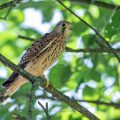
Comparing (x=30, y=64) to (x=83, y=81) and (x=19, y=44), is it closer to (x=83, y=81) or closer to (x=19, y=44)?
(x=83, y=81)

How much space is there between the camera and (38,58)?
293 inches

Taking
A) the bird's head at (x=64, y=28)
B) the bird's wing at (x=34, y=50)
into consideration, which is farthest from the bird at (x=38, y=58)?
the bird's head at (x=64, y=28)

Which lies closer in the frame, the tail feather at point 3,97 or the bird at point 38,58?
the tail feather at point 3,97

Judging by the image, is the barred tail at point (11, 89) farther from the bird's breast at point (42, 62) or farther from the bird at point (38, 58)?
the bird's breast at point (42, 62)

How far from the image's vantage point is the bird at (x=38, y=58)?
22.9 ft

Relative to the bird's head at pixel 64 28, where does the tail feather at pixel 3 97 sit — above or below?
below

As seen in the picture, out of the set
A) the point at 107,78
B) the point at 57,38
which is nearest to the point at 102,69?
the point at 107,78

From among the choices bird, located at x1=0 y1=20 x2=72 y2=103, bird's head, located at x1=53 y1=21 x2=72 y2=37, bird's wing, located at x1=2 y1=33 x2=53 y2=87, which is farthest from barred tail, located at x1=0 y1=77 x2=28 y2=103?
bird's head, located at x1=53 y1=21 x2=72 y2=37

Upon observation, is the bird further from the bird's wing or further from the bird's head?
the bird's head

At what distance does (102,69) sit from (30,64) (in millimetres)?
3955

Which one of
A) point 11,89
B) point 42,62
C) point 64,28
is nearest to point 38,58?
point 42,62

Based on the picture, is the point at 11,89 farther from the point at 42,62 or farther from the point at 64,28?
the point at 64,28

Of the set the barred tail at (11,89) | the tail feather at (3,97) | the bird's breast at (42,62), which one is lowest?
the tail feather at (3,97)

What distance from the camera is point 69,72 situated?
31.5 feet
